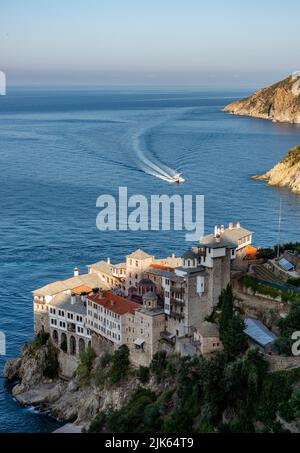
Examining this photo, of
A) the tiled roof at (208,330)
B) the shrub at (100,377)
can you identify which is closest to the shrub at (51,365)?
the shrub at (100,377)

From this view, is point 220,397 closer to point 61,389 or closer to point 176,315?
point 176,315

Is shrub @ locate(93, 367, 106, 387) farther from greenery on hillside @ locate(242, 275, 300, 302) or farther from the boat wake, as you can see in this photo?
the boat wake

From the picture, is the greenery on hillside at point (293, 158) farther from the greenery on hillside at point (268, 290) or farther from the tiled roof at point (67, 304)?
the greenery on hillside at point (268, 290)

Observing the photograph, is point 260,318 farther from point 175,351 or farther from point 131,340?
point 131,340

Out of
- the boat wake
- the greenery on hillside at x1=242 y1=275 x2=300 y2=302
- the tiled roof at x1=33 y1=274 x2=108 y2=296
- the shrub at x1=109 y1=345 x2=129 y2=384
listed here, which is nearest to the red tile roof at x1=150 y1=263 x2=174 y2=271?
the tiled roof at x1=33 y1=274 x2=108 y2=296

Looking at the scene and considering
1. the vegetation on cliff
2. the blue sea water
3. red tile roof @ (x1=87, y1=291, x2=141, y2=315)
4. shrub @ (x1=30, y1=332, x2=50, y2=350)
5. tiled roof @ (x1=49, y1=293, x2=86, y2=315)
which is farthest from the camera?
the blue sea water

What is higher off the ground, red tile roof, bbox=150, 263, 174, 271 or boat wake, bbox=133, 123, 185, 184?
red tile roof, bbox=150, 263, 174, 271

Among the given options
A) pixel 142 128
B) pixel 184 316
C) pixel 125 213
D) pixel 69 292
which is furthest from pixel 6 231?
pixel 142 128
